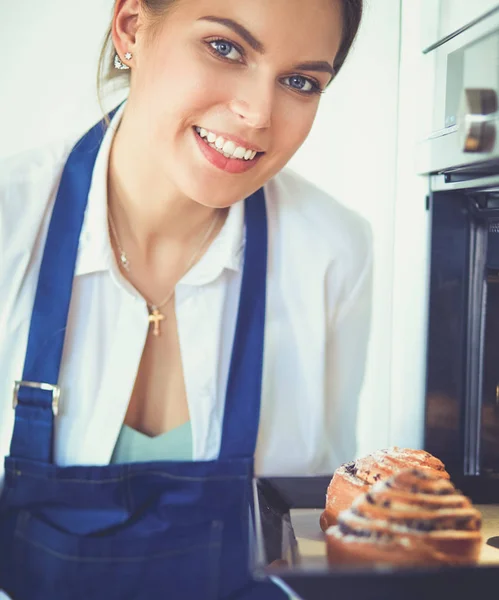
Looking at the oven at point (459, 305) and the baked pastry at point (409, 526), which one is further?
the oven at point (459, 305)

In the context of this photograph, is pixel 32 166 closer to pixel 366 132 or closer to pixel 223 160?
pixel 223 160

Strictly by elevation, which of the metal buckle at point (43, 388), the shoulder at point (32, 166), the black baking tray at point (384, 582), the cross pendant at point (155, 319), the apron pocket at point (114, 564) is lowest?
the apron pocket at point (114, 564)

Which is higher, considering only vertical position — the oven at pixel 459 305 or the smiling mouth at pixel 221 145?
the smiling mouth at pixel 221 145

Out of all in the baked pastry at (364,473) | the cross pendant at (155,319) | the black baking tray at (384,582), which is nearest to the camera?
the black baking tray at (384,582)

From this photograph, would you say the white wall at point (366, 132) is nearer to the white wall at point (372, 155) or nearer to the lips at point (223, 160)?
the white wall at point (372, 155)

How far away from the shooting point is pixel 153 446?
1.18 metres

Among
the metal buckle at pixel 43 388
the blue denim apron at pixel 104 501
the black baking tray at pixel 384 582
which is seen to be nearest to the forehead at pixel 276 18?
the blue denim apron at pixel 104 501

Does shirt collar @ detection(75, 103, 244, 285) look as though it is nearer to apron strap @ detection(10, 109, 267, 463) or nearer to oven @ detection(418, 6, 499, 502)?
apron strap @ detection(10, 109, 267, 463)

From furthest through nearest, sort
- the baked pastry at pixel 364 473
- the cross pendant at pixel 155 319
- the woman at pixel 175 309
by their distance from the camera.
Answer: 1. the cross pendant at pixel 155 319
2. the woman at pixel 175 309
3. the baked pastry at pixel 364 473

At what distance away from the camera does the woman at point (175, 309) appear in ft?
3.52

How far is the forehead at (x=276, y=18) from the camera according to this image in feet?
3.47

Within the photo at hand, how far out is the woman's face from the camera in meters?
1.06

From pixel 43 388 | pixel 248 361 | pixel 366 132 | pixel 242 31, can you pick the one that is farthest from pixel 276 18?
pixel 43 388

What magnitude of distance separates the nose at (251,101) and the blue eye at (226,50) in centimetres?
4
